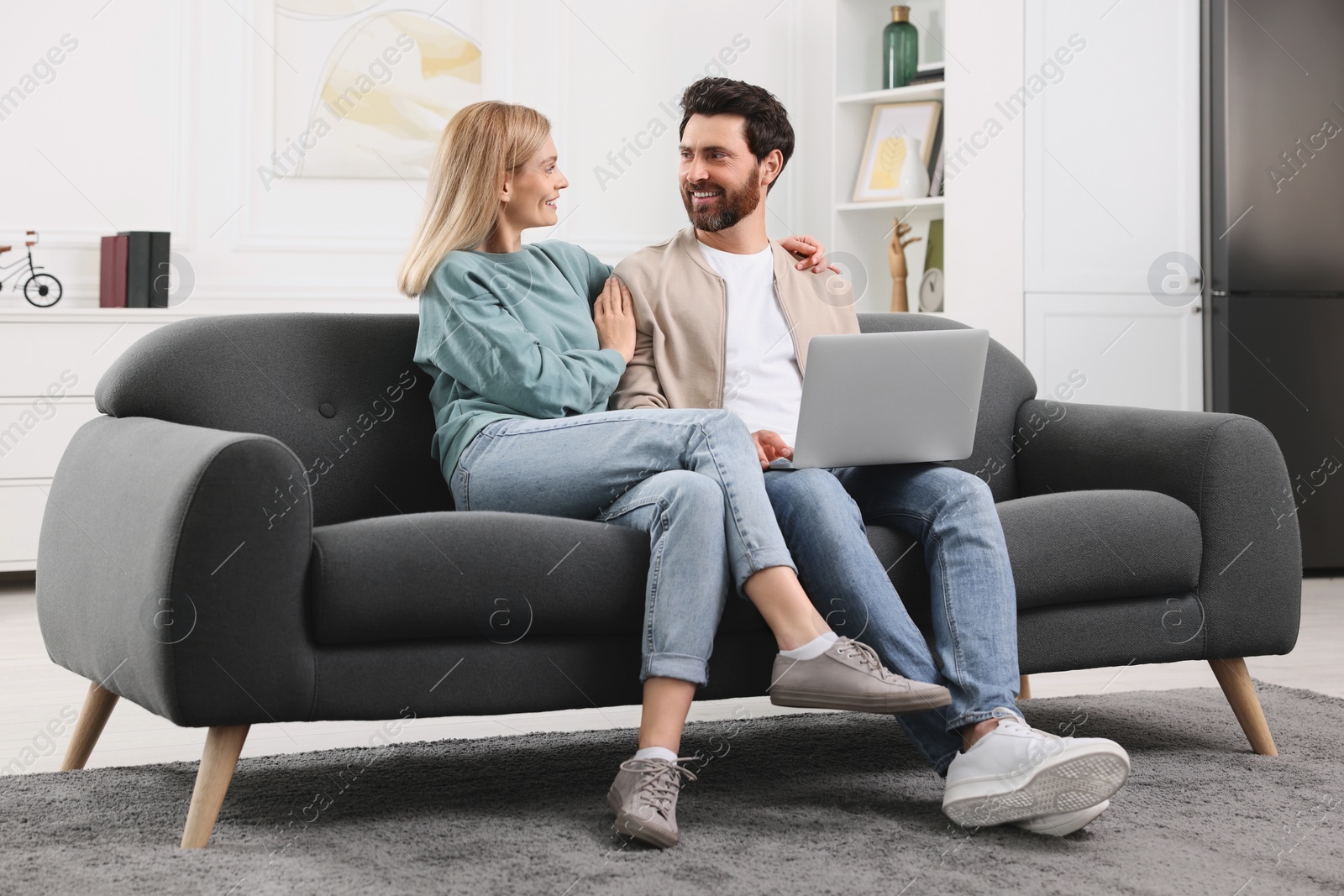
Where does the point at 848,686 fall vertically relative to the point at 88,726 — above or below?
above

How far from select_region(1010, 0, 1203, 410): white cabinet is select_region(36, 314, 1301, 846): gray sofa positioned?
1767 millimetres

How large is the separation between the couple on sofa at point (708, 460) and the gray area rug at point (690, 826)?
0.32 ft

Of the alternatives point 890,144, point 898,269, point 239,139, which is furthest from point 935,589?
point 239,139

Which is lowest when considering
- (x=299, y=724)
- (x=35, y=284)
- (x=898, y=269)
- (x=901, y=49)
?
(x=299, y=724)

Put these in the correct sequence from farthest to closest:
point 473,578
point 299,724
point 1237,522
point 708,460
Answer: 1. point 299,724
2. point 1237,522
3. point 708,460
4. point 473,578

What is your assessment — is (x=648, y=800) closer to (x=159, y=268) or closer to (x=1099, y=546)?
(x=1099, y=546)

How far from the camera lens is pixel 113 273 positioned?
4.11 m

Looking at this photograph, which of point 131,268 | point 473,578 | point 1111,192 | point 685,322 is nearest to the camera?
point 473,578

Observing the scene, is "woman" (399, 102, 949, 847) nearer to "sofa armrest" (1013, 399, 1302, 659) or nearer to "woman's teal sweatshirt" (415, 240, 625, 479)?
"woman's teal sweatshirt" (415, 240, 625, 479)

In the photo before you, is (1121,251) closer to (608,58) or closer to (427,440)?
(608,58)

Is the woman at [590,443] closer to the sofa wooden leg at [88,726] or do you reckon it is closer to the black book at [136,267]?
the sofa wooden leg at [88,726]

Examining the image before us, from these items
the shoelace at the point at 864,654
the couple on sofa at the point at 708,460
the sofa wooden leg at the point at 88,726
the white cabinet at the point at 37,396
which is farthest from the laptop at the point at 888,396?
the white cabinet at the point at 37,396

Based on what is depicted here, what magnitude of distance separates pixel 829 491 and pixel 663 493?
25 centimetres

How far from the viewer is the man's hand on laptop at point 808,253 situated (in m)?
2.48
